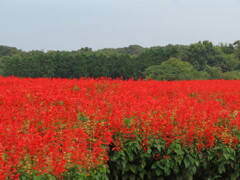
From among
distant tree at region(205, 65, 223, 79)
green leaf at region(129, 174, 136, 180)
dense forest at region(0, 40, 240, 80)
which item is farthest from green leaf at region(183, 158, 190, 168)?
distant tree at region(205, 65, 223, 79)

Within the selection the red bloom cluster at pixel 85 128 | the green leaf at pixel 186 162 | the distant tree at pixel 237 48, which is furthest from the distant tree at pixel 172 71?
the green leaf at pixel 186 162

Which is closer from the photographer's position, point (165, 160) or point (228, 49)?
point (165, 160)

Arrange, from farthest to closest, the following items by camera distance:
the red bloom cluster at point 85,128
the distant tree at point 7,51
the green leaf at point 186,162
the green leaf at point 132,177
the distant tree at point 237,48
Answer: the distant tree at point 7,51, the distant tree at point 237,48, the green leaf at point 132,177, the green leaf at point 186,162, the red bloom cluster at point 85,128

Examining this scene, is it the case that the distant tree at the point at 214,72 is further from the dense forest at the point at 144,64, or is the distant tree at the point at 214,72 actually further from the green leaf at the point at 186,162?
the green leaf at the point at 186,162

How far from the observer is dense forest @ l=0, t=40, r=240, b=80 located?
155 ft

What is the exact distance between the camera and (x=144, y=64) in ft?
189

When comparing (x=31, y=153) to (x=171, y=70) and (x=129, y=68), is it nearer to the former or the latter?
(x=171, y=70)

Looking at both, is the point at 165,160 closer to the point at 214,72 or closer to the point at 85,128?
the point at 85,128

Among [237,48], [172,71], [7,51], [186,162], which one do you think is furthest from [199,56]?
[7,51]

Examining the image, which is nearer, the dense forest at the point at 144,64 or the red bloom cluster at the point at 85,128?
the red bloom cluster at the point at 85,128

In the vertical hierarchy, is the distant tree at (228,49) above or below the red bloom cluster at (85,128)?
above

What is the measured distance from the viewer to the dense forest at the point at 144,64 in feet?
155

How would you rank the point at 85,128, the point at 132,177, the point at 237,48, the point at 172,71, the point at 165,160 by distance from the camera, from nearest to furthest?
1. the point at 85,128
2. the point at 165,160
3. the point at 132,177
4. the point at 172,71
5. the point at 237,48

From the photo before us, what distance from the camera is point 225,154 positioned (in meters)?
7.12
